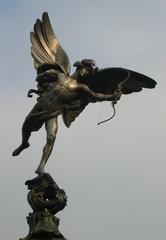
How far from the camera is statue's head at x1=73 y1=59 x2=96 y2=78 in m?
15.3

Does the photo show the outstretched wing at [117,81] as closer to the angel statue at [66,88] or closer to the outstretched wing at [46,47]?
the angel statue at [66,88]

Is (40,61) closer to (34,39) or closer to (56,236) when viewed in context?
(34,39)

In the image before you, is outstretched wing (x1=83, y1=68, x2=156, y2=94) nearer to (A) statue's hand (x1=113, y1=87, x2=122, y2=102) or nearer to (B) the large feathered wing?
(B) the large feathered wing

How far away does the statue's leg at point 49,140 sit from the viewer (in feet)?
47.4

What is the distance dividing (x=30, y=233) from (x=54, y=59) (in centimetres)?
396

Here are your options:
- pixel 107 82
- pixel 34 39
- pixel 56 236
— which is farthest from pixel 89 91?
pixel 56 236

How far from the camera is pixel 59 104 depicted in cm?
1497

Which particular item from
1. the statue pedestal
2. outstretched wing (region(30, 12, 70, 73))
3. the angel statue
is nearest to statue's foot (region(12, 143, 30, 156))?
the angel statue

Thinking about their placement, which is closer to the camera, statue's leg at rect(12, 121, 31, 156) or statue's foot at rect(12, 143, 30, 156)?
statue's leg at rect(12, 121, 31, 156)

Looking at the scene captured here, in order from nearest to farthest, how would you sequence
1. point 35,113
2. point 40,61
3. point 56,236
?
point 56,236, point 35,113, point 40,61

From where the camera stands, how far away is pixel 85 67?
1529 cm

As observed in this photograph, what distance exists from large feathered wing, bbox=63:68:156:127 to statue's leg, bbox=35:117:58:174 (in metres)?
0.37

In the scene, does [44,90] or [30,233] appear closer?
Result: [30,233]

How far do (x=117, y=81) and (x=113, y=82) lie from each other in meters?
0.09
